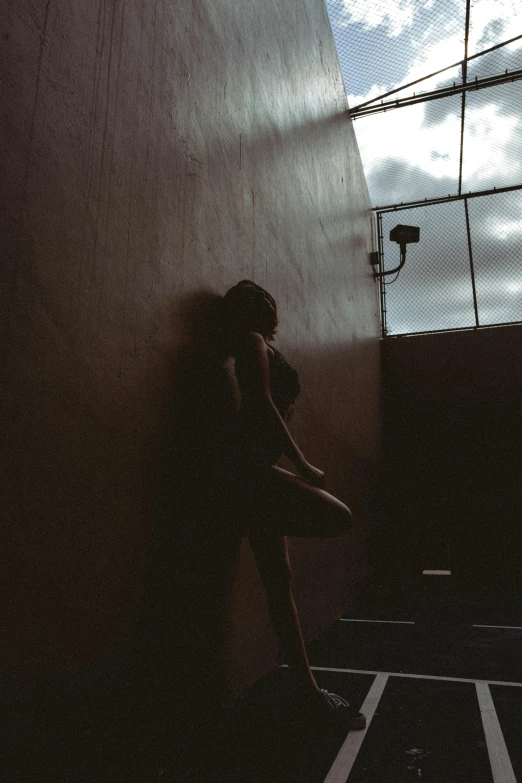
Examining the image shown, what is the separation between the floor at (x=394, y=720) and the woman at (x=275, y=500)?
4.8 inches

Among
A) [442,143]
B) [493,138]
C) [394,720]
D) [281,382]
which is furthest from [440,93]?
[394,720]

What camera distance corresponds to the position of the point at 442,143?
559 cm

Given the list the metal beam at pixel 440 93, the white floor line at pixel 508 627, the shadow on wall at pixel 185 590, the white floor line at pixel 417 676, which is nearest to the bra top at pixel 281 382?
the shadow on wall at pixel 185 590

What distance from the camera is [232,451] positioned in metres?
1.38

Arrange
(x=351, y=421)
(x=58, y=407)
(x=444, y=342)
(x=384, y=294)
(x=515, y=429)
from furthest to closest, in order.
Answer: (x=384, y=294), (x=444, y=342), (x=515, y=429), (x=351, y=421), (x=58, y=407)

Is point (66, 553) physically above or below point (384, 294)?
below

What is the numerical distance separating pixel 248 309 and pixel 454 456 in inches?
181

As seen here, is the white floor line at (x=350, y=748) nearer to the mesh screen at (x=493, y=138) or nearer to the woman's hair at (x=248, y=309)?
the woman's hair at (x=248, y=309)

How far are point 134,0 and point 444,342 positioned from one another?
5.19 metres

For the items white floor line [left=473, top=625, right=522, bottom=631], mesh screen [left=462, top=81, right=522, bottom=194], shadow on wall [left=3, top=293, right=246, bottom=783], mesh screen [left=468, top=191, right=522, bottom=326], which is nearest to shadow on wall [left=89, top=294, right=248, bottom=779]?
shadow on wall [left=3, top=293, right=246, bottom=783]

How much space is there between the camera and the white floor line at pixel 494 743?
114cm

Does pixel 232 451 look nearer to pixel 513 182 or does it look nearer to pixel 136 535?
pixel 136 535

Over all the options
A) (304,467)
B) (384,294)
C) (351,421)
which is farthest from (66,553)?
Answer: (384,294)

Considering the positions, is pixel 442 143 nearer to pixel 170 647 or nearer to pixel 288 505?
pixel 288 505
